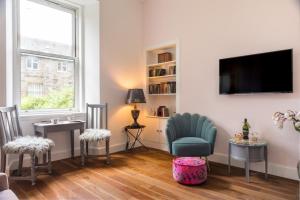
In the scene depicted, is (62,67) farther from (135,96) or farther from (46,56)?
(135,96)

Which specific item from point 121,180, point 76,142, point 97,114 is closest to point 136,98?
point 97,114

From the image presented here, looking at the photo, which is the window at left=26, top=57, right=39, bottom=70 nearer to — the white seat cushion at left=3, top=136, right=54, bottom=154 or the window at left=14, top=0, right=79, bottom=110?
the window at left=14, top=0, right=79, bottom=110

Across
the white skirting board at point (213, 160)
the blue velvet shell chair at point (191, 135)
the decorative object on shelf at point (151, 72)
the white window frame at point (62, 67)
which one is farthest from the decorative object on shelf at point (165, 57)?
the white window frame at point (62, 67)

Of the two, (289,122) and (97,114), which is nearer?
(289,122)

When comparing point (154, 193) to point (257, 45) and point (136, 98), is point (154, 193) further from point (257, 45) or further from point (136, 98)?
point (257, 45)

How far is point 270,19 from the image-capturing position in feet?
9.76

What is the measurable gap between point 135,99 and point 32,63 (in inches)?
73.6

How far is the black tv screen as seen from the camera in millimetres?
2789

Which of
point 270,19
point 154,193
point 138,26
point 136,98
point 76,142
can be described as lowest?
point 154,193

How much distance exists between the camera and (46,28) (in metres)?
3.90

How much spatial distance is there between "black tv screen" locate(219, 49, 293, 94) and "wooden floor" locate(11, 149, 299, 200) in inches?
46.7

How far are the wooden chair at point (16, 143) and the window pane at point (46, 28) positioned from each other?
1257mm

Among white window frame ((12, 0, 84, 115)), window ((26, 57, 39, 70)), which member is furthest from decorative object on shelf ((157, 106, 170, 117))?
window ((26, 57, 39, 70))

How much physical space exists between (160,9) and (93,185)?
3492 mm
